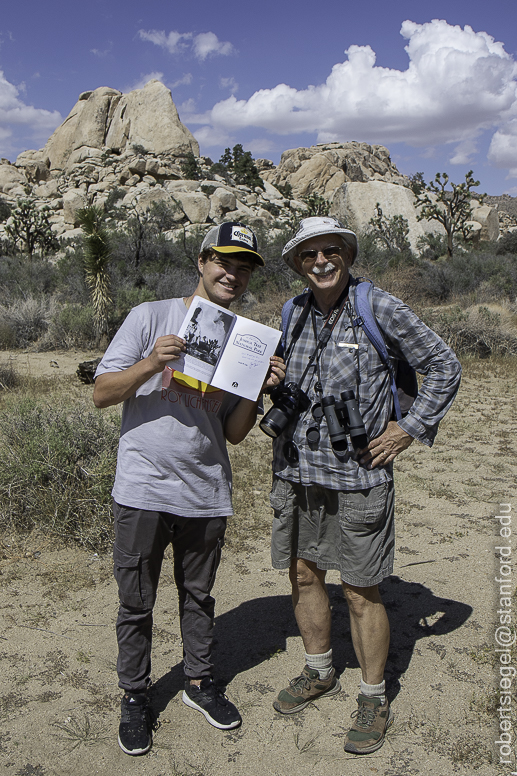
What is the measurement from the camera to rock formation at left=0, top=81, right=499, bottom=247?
1292 inches

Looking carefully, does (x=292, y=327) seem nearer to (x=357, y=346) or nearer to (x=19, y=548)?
(x=357, y=346)

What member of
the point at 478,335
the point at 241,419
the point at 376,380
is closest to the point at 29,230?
the point at 478,335

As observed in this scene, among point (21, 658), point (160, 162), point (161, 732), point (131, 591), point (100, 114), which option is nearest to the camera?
point (131, 591)

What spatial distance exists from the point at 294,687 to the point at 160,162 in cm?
4561

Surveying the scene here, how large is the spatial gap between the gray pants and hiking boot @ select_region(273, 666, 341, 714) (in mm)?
384

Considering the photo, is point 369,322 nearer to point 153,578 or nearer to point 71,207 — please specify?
point 153,578

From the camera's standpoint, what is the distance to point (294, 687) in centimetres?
258

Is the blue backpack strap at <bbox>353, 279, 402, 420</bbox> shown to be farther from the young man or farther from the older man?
the young man

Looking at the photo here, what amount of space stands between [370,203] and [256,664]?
3224 cm

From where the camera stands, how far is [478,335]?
11836 millimetres

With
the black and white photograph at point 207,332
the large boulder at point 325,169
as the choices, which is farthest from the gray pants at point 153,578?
the large boulder at point 325,169

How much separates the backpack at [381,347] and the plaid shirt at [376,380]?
1.0 inches

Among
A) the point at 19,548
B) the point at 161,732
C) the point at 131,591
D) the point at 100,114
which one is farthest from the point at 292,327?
the point at 100,114

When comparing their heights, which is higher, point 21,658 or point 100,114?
point 100,114
